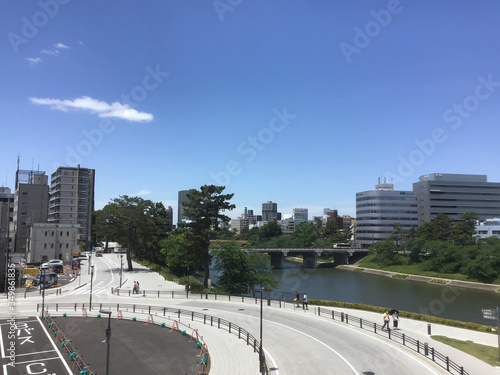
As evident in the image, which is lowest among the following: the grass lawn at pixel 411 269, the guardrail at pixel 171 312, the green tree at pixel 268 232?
the grass lawn at pixel 411 269

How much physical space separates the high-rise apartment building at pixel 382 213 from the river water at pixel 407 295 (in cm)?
5874

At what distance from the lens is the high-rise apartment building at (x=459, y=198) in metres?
154

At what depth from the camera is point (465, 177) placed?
160 metres

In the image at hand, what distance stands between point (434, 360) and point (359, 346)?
4.41 meters

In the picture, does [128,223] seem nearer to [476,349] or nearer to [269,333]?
[269,333]

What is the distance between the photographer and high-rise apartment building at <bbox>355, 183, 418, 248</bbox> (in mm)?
146125

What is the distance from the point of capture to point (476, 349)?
2284 cm

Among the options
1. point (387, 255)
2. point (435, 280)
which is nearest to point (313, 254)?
point (387, 255)

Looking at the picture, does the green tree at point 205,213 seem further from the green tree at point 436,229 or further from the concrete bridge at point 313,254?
the green tree at point 436,229

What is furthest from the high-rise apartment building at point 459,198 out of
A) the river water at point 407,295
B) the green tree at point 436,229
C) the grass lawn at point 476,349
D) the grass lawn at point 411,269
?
the grass lawn at point 476,349

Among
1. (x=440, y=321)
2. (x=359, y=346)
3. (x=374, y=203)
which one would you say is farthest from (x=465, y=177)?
(x=359, y=346)

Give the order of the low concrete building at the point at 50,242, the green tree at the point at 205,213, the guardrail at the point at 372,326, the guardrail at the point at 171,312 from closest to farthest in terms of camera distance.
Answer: the guardrail at the point at 372,326
the guardrail at the point at 171,312
the green tree at the point at 205,213
the low concrete building at the point at 50,242

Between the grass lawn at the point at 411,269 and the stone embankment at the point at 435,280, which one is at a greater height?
the grass lawn at the point at 411,269

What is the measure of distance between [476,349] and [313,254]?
99.3 meters
